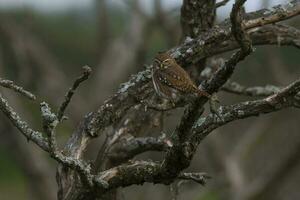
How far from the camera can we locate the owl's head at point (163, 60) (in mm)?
3057

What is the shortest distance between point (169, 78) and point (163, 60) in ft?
0.40

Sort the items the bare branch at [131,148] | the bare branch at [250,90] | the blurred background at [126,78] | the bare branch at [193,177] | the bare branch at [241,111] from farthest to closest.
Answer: the blurred background at [126,78] → the bare branch at [250,90] → the bare branch at [131,148] → the bare branch at [193,177] → the bare branch at [241,111]

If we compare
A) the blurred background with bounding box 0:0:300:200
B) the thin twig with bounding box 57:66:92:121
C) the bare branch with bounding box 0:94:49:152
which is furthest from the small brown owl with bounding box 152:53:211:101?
the blurred background with bounding box 0:0:300:200

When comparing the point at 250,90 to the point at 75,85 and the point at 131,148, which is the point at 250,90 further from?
the point at 75,85

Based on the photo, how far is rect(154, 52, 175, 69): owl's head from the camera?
10.0 ft

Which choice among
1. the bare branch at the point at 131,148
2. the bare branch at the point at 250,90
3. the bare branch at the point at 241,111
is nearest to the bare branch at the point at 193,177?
the bare branch at the point at 241,111

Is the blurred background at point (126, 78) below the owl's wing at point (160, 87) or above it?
below

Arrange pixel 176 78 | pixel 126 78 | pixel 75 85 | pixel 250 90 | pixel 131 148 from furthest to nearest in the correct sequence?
pixel 126 78 → pixel 250 90 → pixel 131 148 → pixel 176 78 → pixel 75 85

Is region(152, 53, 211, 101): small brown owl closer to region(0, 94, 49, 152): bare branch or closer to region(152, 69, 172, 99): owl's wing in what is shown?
region(152, 69, 172, 99): owl's wing

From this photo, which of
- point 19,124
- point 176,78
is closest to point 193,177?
point 176,78

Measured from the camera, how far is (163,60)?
10.2 ft

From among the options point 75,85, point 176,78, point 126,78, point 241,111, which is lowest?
point 126,78

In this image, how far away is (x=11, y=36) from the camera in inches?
275

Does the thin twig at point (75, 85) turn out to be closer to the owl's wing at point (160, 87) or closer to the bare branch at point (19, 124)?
the bare branch at point (19, 124)
